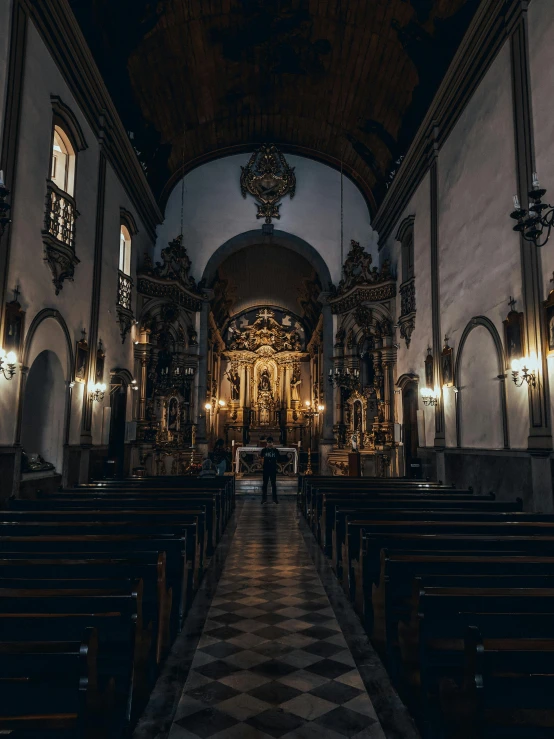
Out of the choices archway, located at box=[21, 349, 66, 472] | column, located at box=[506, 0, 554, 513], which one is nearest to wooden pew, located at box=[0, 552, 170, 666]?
column, located at box=[506, 0, 554, 513]

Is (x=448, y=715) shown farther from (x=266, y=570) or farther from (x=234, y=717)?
(x=266, y=570)

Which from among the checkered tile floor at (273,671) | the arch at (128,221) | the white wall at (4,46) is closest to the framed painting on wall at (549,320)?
the checkered tile floor at (273,671)

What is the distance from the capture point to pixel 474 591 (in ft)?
9.46

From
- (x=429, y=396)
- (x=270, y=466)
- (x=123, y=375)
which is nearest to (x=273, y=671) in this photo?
(x=429, y=396)

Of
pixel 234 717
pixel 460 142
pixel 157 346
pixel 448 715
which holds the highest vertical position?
pixel 460 142

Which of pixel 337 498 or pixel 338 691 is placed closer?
pixel 338 691

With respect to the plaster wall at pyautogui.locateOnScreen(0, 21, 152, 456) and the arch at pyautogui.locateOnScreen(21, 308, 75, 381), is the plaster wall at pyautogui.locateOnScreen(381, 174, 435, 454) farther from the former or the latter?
the arch at pyautogui.locateOnScreen(21, 308, 75, 381)

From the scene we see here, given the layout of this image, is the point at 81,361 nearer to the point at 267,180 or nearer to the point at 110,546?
the point at 110,546

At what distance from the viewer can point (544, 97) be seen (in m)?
7.22

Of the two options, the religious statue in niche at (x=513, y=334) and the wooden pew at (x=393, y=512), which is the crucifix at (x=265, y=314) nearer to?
the religious statue in niche at (x=513, y=334)

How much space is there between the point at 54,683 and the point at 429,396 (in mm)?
10856

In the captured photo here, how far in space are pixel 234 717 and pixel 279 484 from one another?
13679 mm

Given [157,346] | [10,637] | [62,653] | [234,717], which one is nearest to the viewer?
[62,653]

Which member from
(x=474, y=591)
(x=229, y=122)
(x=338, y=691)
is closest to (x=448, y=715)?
(x=474, y=591)
